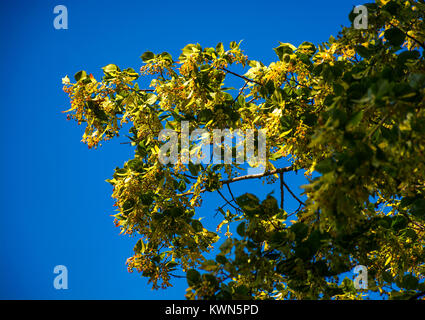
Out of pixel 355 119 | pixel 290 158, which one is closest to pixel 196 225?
pixel 290 158

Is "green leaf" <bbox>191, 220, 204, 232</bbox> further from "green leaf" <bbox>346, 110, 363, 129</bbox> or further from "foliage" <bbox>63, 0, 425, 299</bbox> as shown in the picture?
"green leaf" <bbox>346, 110, 363, 129</bbox>

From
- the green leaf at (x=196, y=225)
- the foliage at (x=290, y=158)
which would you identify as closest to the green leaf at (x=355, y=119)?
the foliage at (x=290, y=158)

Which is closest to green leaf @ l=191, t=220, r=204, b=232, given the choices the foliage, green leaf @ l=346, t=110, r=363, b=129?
the foliage

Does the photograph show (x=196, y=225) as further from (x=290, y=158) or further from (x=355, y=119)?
(x=355, y=119)

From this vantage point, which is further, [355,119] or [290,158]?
[290,158]

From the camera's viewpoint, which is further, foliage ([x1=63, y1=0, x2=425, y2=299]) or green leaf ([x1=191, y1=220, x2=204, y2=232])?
green leaf ([x1=191, y1=220, x2=204, y2=232])

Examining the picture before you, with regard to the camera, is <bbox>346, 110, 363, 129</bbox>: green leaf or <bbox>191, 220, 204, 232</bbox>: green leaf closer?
<bbox>346, 110, 363, 129</bbox>: green leaf

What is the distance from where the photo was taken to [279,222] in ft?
8.91

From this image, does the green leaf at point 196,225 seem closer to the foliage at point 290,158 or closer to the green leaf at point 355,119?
the foliage at point 290,158

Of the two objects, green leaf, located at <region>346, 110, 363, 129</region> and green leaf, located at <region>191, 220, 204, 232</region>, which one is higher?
green leaf, located at <region>346, 110, 363, 129</region>

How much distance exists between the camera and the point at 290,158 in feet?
9.11

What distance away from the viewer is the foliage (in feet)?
5.26
